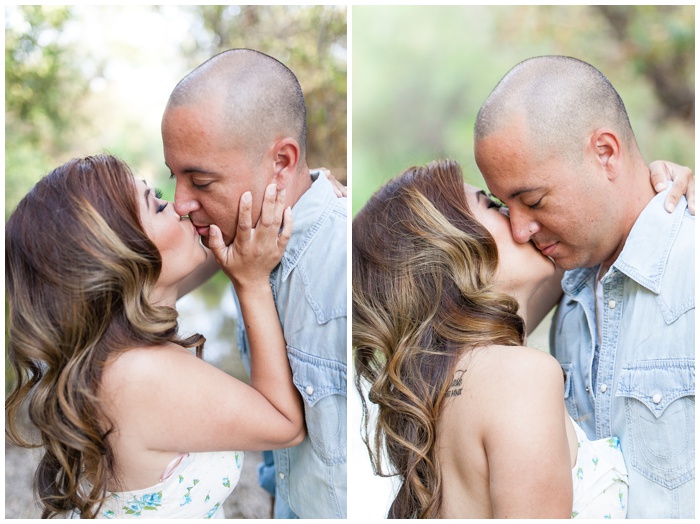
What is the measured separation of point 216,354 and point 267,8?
1.31 meters

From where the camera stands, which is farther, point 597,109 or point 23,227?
point 597,109

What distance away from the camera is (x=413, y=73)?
2.77 meters

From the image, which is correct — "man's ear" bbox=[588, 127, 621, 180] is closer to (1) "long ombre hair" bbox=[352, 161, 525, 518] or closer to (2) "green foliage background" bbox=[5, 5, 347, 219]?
(1) "long ombre hair" bbox=[352, 161, 525, 518]

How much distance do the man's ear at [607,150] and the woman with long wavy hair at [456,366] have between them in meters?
0.31

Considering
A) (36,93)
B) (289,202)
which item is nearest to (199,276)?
(289,202)

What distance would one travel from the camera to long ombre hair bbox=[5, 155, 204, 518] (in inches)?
69.4

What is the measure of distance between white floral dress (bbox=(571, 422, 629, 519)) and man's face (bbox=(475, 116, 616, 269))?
1.80ft

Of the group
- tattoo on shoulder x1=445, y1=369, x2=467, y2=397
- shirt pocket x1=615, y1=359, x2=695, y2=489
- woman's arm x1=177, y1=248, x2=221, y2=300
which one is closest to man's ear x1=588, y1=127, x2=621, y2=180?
shirt pocket x1=615, y1=359, x2=695, y2=489

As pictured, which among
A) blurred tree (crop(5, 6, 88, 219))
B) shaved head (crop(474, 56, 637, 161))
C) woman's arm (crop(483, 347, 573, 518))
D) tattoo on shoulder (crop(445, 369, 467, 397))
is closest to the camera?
woman's arm (crop(483, 347, 573, 518))

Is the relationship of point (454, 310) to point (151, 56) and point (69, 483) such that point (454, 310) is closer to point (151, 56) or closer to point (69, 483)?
point (69, 483)

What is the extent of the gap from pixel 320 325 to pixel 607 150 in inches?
38.8

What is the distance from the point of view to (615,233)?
2039mm

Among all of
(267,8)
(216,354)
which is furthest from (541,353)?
(267,8)

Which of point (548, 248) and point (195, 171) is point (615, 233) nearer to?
point (548, 248)
